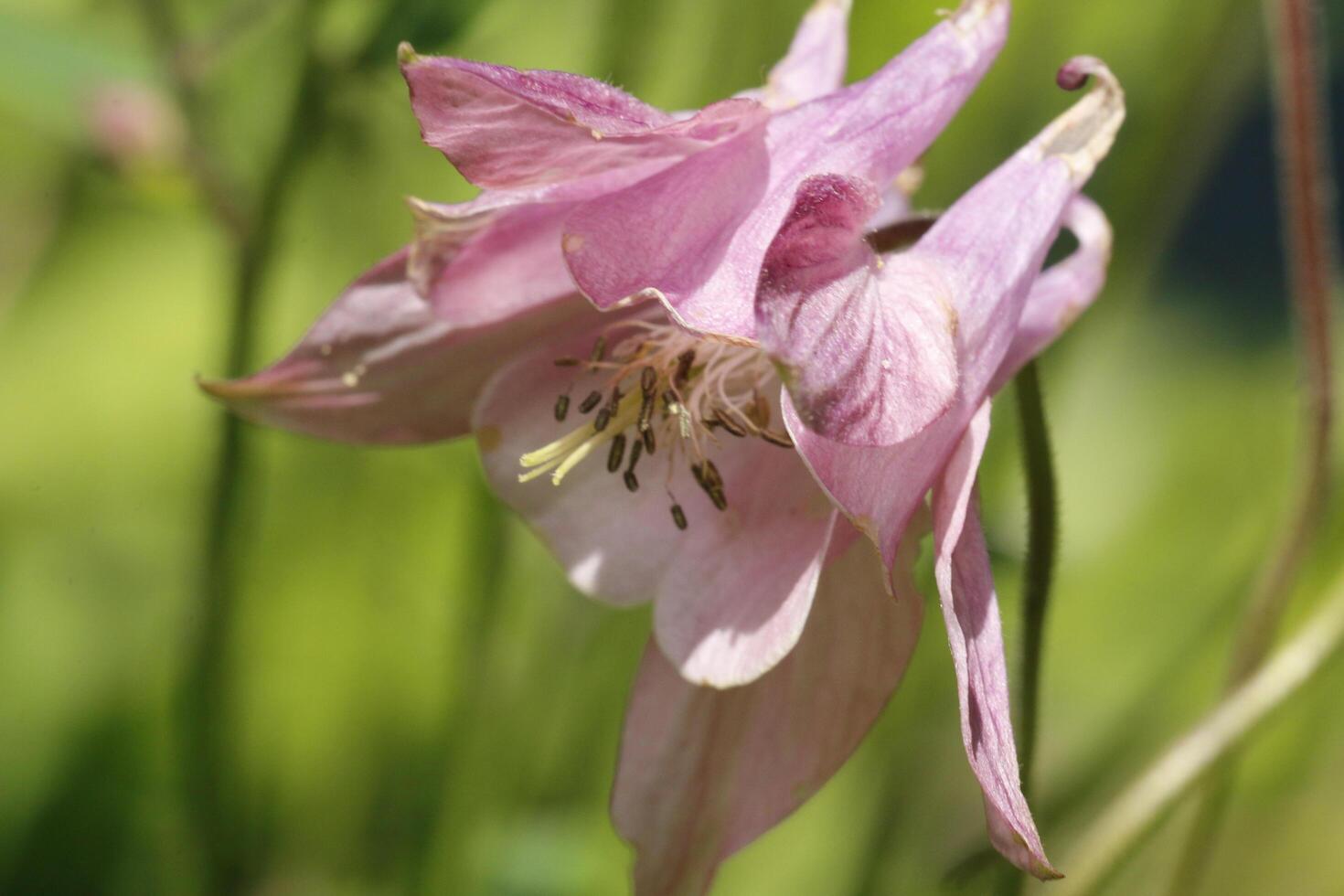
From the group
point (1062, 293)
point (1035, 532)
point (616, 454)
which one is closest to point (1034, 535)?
point (1035, 532)

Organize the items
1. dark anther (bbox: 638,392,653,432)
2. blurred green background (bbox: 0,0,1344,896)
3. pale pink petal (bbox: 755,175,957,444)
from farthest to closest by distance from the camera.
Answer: blurred green background (bbox: 0,0,1344,896), dark anther (bbox: 638,392,653,432), pale pink petal (bbox: 755,175,957,444)

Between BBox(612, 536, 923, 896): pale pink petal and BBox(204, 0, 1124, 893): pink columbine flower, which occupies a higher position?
BBox(204, 0, 1124, 893): pink columbine flower

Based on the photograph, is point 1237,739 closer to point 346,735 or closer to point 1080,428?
point 346,735

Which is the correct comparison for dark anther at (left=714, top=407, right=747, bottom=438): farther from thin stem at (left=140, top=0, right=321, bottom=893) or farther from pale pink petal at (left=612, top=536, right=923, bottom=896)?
thin stem at (left=140, top=0, right=321, bottom=893)

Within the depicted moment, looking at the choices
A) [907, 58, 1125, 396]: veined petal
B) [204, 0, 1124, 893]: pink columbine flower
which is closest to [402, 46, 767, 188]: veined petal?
[204, 0, 1124, 893]: pink columbine flower

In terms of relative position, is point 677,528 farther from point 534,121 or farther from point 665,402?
point 534,121

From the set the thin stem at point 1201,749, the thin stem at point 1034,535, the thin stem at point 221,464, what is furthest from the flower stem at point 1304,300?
the thin stem at point 221,464

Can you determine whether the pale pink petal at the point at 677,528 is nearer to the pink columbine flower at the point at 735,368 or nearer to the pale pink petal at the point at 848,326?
the pink columbine flower at the point at 735,368
